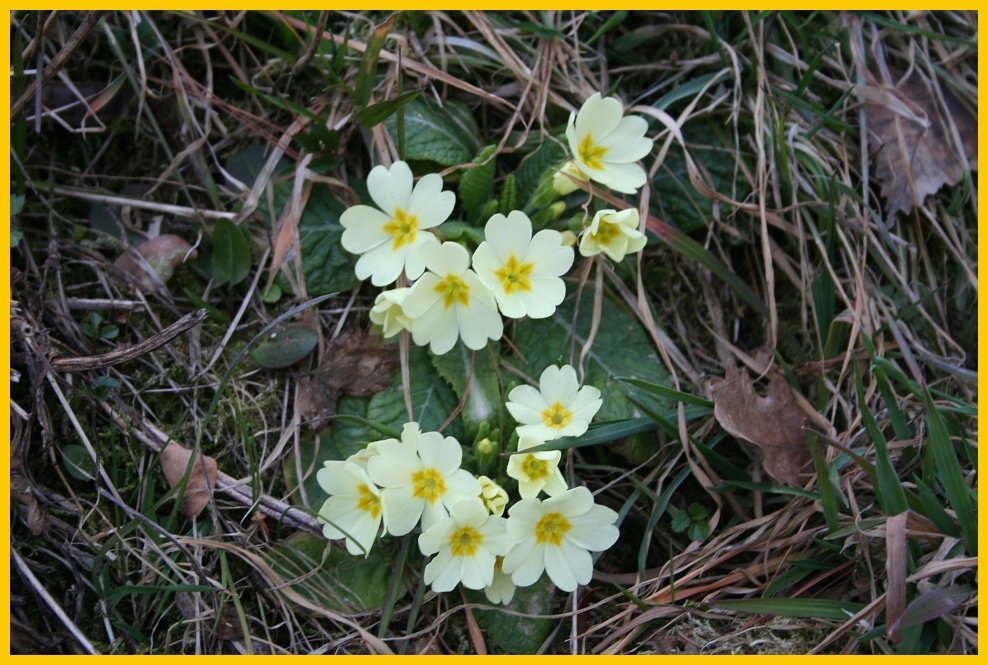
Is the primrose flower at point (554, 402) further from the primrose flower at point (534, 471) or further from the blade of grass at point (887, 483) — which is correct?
the blade of grass at point (887, 483)

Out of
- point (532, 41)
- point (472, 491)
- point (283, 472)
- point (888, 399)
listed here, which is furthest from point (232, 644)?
point (532, 41)

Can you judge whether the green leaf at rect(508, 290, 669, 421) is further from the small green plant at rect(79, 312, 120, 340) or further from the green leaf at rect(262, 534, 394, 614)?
the small green plant at rect(79, 312, 120, 340)

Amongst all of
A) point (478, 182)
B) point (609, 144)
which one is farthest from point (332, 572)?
point (609, 144)

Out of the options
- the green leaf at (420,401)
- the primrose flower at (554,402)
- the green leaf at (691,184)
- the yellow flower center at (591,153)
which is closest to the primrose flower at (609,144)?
the yellow flower center at (591,153)

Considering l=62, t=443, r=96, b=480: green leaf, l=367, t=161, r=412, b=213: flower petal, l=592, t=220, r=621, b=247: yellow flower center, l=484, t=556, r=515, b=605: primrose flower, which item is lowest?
l=484, t=556, r=515, b=605: primrose flower

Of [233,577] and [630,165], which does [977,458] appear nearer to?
[630,165]

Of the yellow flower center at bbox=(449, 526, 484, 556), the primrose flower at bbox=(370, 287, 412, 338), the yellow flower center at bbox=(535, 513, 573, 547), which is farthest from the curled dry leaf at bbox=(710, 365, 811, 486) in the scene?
the primrose flower at bbox=(370, 287, 412, 338)
